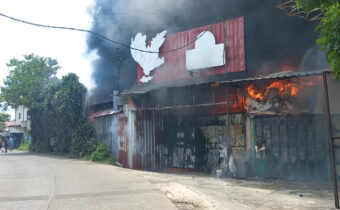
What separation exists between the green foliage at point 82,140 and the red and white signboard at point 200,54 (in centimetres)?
601

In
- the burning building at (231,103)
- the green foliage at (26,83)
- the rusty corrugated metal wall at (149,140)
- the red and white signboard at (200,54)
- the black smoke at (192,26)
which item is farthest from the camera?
the green foliage at (26,83)

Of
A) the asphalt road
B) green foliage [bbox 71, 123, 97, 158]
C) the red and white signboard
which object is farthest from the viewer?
green foliage [bbox 71, 123, 97, 158]

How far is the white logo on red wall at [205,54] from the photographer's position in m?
13.4

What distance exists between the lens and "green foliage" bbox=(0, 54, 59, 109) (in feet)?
85.0

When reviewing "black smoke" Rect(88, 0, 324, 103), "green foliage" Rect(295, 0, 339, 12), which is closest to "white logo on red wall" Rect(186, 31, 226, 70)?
"black smoke" Rect(88, 0, 324, 103)

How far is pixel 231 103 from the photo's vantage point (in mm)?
12500

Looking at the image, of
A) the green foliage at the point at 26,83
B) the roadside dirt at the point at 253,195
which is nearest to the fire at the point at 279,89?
the roadside dirt at the point at 253,195

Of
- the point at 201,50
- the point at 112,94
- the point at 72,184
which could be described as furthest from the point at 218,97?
the point at 112,94

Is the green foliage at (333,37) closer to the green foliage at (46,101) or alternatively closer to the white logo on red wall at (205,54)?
the white logo on red wall at (205,54)

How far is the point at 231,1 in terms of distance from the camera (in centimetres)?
1392

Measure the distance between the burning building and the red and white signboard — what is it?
46 millimetres

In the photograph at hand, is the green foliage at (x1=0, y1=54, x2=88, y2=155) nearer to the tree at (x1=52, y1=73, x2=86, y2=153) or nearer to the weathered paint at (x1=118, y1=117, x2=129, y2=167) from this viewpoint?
the tree at (x1=52, y1=73, x2=86, y2=153)

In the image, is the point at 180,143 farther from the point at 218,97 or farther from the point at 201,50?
the point at 201,50

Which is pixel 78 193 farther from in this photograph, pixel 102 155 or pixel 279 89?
pixel 102 155
